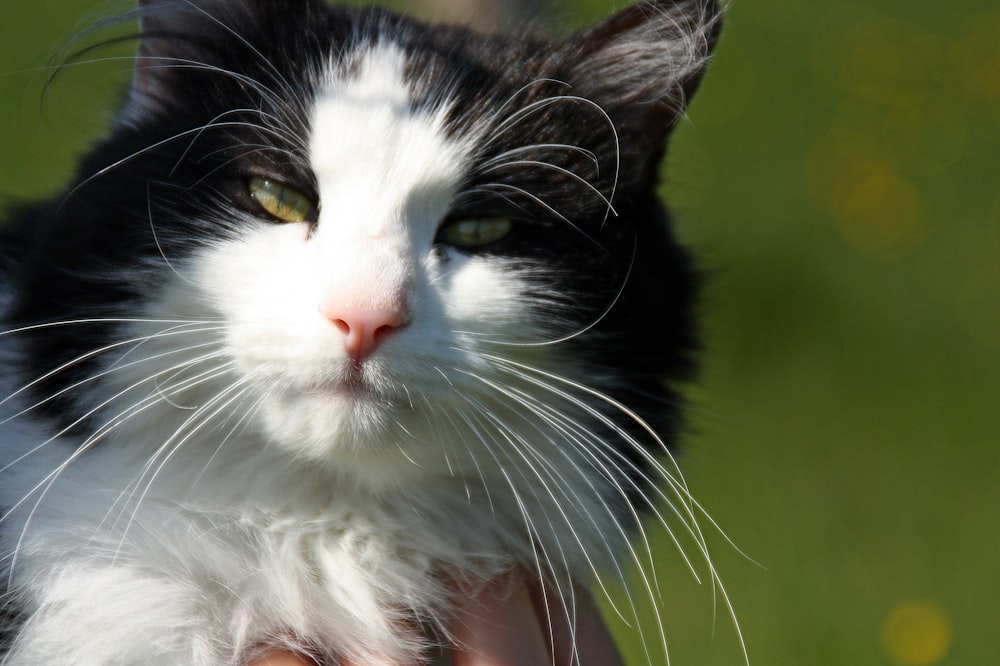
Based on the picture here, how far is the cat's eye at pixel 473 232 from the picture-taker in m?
1.23

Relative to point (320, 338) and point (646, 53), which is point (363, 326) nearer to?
point (320, 338)

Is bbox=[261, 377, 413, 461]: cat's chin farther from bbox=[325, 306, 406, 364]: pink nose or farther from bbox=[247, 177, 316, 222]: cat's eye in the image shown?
bbox=[247, 177, 316, 222]: cat's eye

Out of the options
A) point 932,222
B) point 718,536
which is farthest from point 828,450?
point 932,222

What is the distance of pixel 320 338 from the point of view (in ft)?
3.49

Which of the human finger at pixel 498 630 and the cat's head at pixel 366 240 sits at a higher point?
the cat's head at pixel 366 240

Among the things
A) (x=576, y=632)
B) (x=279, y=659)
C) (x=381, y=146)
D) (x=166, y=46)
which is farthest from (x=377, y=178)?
(x=576, y=632)

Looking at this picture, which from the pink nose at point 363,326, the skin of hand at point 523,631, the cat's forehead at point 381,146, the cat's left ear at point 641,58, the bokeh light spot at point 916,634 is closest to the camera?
the pink nose at point 363,326

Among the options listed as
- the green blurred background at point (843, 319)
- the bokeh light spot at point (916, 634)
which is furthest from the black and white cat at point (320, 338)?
the bokeh light spot at point (916, 634)

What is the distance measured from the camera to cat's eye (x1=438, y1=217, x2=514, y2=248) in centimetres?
123

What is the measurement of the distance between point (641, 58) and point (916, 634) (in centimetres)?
219

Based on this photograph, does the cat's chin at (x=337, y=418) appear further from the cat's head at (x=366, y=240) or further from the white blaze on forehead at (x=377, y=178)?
the white blaze on forehead at (x=377, y=178)

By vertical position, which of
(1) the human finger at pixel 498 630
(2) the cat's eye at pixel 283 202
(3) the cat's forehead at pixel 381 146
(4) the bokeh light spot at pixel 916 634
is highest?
(3) the cat's forehead at pixel 381 146

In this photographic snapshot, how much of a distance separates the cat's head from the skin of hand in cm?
22

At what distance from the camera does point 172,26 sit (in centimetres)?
133
